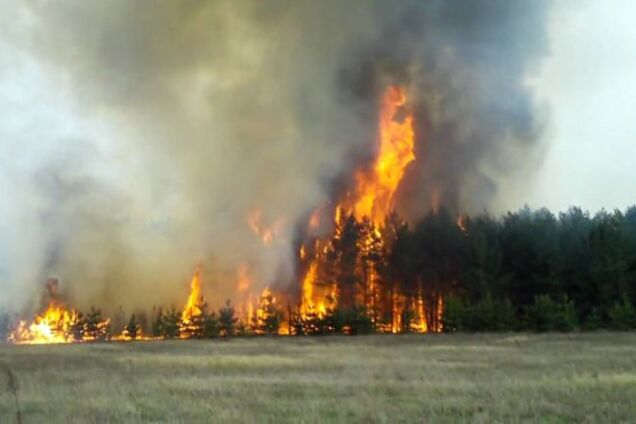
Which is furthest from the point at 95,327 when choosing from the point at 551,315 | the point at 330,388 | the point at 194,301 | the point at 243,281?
the point at 330,388

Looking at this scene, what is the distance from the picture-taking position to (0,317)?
6862 cm

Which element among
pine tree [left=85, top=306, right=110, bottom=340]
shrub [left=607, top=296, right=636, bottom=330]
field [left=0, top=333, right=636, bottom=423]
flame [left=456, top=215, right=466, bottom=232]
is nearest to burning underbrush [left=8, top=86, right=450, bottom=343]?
pine tree [left=85, top=306, right=110, bottom=340]

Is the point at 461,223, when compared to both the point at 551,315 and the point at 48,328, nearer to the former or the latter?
the point at 551,315

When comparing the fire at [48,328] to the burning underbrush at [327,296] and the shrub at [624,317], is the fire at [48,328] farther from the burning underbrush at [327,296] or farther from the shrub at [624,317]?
the shrub at [624,317]

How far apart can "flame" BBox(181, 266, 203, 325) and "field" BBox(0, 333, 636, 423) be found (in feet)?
114

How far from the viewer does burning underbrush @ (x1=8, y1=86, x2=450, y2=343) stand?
64062mm

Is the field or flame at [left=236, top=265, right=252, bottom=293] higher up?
flame at [left=236, top=265, right=252, bottom=293]

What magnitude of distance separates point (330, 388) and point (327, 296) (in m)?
54.1

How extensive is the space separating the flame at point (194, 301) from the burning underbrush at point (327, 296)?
0.13 m

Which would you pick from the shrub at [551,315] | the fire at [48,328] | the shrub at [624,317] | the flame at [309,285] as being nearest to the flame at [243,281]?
the flame at [309,285]

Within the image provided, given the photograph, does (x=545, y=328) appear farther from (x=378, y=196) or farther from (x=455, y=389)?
(x=455, y=389)

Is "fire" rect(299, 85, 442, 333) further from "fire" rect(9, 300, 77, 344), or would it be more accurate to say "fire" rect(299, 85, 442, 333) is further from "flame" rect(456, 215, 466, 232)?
"fire" rect(9, 300, 77, 344)

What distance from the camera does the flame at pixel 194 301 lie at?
2672 inches

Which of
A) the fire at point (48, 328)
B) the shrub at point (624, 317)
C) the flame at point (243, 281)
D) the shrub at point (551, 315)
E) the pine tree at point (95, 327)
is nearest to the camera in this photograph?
the shrub at point (624, 317)
